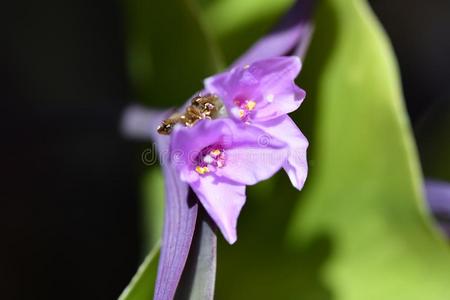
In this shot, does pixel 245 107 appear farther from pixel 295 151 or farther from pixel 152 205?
pixel 152 205

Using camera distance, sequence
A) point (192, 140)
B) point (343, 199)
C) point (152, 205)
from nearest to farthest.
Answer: point (192, 140)
point (343, 199)
point (152, 205)

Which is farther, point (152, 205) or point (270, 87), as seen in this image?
point (152, 205)

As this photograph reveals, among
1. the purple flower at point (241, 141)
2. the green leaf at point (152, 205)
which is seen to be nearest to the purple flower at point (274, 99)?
the purple flower at point (241, 141)

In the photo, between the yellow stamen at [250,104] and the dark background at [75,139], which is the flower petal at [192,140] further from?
the dark background at [75,139]

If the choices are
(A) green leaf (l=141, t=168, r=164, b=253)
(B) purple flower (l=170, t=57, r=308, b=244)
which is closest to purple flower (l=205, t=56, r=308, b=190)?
(B) purple flower (l=170, t=57, r=308, b=244)

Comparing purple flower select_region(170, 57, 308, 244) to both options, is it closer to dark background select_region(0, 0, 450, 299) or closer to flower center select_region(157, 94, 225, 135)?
flower center select_region(157, 94, 225, 135)

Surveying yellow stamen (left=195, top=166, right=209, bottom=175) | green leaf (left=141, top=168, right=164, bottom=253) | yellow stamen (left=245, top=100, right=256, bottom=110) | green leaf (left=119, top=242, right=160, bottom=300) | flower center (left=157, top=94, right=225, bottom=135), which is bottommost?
green leaf (left=141, top=168, right=164, bottom=253)

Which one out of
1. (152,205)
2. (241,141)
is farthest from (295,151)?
(152,205)

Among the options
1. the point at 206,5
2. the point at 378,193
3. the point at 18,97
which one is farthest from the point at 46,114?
the point at 378,193
